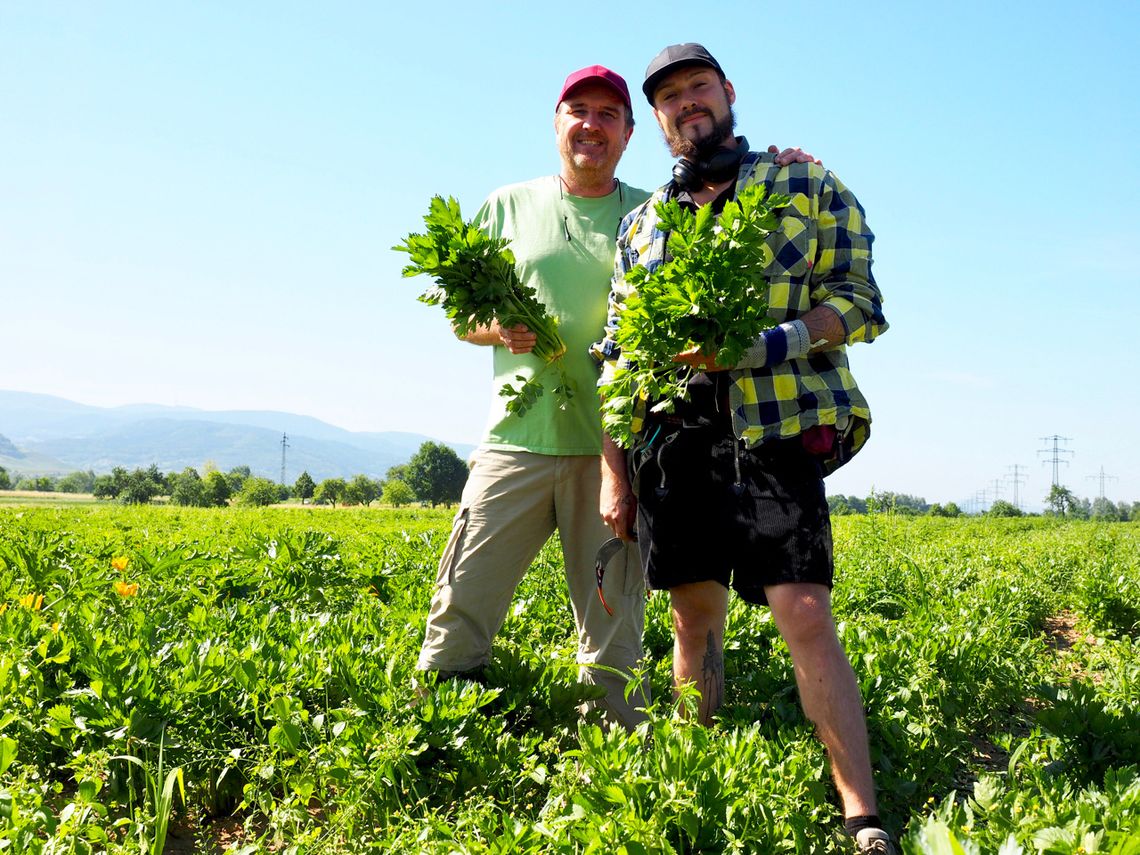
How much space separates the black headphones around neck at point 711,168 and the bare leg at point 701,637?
55.8 inches

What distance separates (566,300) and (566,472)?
70 cm

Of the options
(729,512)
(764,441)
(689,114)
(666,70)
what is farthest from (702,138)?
(729,512)

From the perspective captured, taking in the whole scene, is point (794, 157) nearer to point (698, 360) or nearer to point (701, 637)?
point (698, 360)

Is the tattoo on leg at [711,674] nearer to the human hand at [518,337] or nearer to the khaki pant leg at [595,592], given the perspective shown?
the khaki pant leg at [595,592]

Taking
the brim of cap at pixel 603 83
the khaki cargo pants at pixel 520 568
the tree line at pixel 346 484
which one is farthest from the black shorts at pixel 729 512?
the tree line at pixel 346 484

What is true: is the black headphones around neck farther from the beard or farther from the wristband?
the wristband

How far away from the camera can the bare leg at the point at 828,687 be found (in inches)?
100

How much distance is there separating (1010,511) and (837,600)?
6367 centimetres

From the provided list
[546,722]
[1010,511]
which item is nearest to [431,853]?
[546,722]

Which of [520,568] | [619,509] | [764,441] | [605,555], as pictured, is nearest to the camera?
[764,441]

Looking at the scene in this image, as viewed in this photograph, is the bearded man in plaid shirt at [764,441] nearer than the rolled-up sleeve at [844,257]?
Yes

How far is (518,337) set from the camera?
327 centimetres

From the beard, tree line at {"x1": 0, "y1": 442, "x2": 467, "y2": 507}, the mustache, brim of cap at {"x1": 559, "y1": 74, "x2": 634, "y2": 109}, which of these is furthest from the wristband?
tree line at {"x1": 0, "y1": 442, "x2": 467, "y2": 507}

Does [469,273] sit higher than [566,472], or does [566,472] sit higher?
[469,273]
